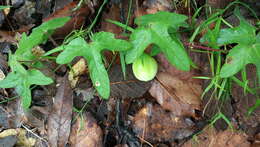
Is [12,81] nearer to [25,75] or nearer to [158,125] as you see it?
[25,75]

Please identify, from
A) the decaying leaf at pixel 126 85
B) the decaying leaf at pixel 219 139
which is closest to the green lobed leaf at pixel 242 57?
the decaying leaf at pixel 219 139

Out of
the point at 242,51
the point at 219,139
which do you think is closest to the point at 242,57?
the point at 242,51

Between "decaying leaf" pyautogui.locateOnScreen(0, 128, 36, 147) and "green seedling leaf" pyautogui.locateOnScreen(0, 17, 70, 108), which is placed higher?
"green seedling leaf" pyautogui.locateOnScreen(0, 17, 70, 108)

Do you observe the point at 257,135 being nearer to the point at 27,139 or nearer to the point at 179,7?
the point at 179,7

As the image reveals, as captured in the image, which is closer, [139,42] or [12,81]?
[139,42]

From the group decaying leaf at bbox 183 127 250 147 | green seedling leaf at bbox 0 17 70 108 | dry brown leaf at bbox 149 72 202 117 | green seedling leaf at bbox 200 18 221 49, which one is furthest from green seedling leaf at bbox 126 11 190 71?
decaying leaf at bbox 183 127 250 147

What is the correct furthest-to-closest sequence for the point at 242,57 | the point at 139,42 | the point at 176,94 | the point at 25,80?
the point at 176,94, the point at 25,80, the point at 139,42, the point at 242,57

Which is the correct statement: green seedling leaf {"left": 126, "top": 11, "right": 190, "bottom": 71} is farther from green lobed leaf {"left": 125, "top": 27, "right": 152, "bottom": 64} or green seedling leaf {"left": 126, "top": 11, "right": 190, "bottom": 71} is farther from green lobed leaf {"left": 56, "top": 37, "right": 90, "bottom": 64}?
green lobed leaf {"left": 56, "top": 37, "right": 90, "bottom": 64}
